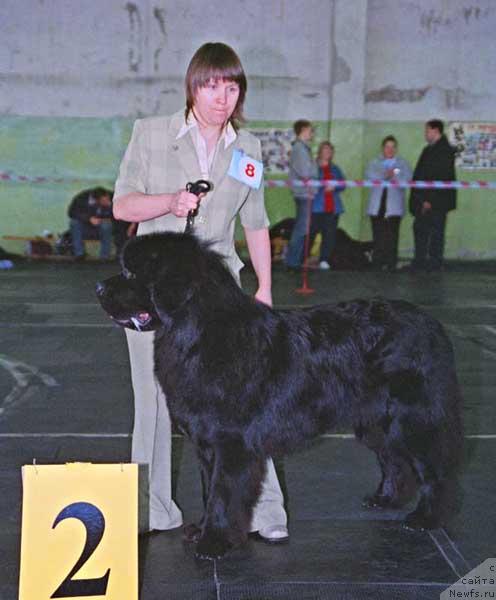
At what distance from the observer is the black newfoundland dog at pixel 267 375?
3518 millimetres

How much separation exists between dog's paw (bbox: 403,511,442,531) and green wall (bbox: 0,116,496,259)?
35.0 ft

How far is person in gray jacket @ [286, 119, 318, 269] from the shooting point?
13.0 m

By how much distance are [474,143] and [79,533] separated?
12.9 metres

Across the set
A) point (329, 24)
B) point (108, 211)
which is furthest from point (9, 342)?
point (329, 24)

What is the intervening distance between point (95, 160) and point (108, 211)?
1121 millimetres

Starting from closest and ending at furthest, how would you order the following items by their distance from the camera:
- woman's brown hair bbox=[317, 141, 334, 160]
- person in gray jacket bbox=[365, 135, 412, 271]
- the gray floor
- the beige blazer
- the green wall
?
the gray floor < the beige blazer < woman's brown hair bbox=[317, 141, 334, 160] < person in gray jacket bbox=[365, 135, 412, 271] < the green wall

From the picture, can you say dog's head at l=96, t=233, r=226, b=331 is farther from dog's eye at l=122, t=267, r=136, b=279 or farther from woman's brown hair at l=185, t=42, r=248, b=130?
woman's brown hair at l=185, t=42, r=248, b=130

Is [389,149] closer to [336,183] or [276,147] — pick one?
[336,183]

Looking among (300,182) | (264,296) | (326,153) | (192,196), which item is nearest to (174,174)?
(192,196)

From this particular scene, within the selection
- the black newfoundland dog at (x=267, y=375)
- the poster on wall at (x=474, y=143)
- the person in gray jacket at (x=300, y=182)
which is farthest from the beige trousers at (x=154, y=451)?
the poster on wall at (x=474, y=143)

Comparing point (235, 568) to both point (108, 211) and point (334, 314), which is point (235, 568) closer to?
point (334, 314)

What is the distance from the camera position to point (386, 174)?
1373cm

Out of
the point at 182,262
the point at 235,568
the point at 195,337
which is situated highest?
the point at 182,262

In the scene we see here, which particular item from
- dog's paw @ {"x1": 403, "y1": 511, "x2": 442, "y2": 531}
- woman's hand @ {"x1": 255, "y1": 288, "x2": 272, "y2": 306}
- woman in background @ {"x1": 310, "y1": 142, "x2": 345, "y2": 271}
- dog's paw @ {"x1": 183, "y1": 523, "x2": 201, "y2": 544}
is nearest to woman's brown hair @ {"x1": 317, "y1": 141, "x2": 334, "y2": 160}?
woman in background @ {"x1": 310, "y1": 142, "x2": 345, "y2": 271}
